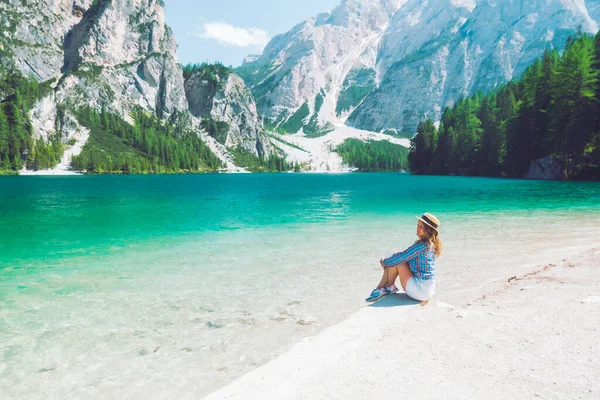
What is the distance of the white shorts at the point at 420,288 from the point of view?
9766mm

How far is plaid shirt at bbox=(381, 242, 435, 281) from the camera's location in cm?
970

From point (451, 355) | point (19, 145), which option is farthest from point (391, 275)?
point (19, 145)

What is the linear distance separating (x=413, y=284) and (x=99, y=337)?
881 centimetres

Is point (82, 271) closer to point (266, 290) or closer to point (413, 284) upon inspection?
point (266, 290)

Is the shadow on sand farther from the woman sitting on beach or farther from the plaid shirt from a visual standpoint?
the plaid shirt

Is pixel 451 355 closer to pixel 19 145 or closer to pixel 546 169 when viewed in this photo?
pixel 546 169

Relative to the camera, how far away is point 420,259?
980 cm

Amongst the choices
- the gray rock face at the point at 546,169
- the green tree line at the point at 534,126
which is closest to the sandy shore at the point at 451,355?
the green tree line at the point at 534,126

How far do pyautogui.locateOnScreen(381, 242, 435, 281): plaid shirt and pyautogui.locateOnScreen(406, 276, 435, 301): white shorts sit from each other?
0.40 feet

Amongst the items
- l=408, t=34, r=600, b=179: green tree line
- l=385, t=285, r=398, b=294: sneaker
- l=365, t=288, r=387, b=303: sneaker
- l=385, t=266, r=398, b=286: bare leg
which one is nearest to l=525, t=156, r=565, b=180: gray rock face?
l=408, t=34, r=600, b=179: green tree line

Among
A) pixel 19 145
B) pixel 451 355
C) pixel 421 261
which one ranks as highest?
pixel 19 145

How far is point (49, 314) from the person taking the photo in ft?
35.8

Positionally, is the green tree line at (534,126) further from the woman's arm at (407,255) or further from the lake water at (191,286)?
the woman's arm at (407,255)

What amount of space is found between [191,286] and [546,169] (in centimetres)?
9962
